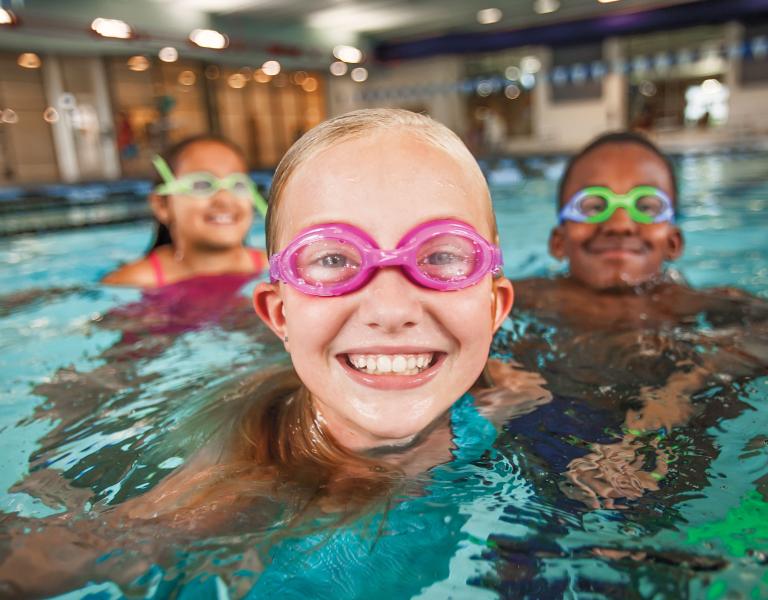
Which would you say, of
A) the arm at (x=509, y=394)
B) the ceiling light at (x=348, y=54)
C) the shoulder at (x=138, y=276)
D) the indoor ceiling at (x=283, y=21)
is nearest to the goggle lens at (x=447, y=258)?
the arm at (x=509, y=394)

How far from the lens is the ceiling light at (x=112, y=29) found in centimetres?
1600

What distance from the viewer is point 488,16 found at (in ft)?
72.9

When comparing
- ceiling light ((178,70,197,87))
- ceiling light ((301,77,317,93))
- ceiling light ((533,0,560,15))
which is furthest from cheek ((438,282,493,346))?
ceiling light ((301,77,317,93))

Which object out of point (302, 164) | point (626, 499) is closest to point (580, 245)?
point (626, 499)

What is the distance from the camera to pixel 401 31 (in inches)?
966

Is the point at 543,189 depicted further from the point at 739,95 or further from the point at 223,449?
the point at 739,95

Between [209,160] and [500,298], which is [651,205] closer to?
[500,298]

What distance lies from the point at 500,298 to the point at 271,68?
24.1 m

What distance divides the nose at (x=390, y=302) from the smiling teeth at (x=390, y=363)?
0.08 meters

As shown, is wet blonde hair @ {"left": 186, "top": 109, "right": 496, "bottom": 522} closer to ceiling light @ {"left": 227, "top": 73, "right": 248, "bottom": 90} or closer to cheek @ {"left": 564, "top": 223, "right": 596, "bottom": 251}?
cheek @ {"left": 564, "top": 223, "right": 596, "bottom": 251}

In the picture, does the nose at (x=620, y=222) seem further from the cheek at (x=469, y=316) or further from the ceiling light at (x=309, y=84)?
the ceiling light at (x=309, y=84)

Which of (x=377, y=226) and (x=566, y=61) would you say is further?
(x=566, y=61)

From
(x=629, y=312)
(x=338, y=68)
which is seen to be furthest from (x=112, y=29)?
(x=629, y=312)

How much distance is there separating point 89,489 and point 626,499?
4.84 feet
